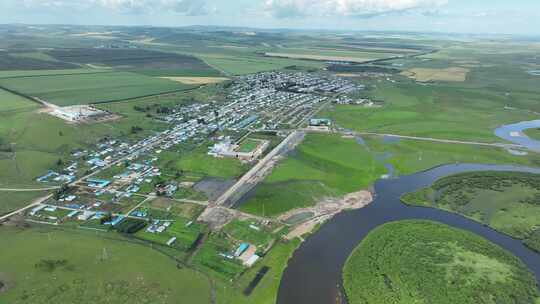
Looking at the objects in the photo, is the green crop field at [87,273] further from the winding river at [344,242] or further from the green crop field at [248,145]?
the green crop field at [248,145]

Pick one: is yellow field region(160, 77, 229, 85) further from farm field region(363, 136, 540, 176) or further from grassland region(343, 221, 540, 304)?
grassland region(343, 221, 540, 304)

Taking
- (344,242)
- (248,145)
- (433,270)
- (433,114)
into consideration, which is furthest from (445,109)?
(433,270)

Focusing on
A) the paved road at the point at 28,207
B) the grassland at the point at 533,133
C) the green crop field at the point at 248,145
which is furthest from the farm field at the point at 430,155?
Result: the paved road at the point at 28,207

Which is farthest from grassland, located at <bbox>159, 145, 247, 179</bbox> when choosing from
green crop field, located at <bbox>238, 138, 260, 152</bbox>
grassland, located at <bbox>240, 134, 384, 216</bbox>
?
grassland, located at <bbox>240, 134, 384, 216</bbox>

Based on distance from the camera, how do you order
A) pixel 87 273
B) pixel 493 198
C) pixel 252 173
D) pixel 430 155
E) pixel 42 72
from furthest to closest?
pixel 42 72
pixel 430 155
pixel 252 173
pixel 493 198
pixel 87 273

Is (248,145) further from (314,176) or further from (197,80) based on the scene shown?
(197,80)

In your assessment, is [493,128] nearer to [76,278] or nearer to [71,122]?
[76,278]

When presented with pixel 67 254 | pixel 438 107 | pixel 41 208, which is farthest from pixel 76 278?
pixel 438 107
